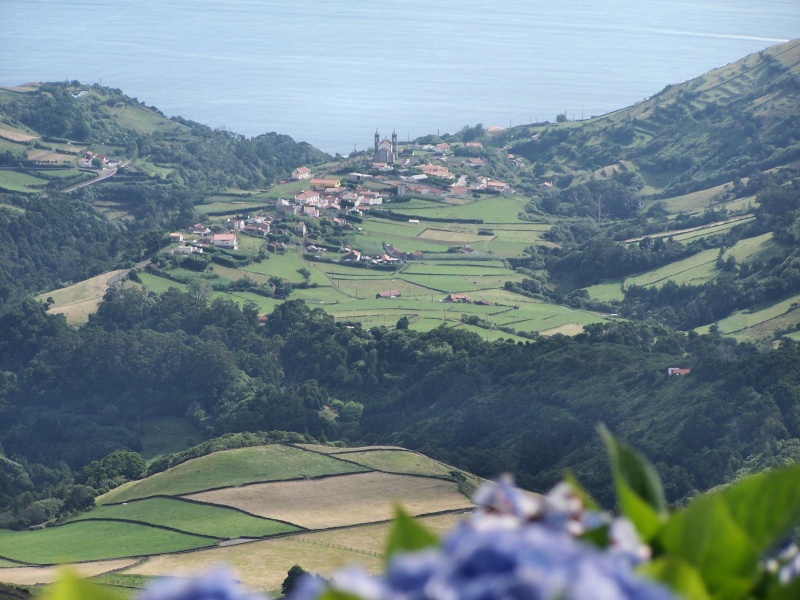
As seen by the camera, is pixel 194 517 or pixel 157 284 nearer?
pixel 194 517

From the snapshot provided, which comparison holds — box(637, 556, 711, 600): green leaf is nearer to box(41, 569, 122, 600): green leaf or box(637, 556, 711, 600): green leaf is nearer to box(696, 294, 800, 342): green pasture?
box(41, 569, 122, 600): green leaf

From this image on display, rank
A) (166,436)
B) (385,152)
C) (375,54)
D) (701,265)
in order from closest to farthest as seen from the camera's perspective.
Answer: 1. (166,436)
2. (701,265)
3. (385,152)
4. (375,54)

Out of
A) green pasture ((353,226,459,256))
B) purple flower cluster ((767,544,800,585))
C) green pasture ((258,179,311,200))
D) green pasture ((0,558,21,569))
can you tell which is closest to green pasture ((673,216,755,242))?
green pasture ((353,226,459,256))

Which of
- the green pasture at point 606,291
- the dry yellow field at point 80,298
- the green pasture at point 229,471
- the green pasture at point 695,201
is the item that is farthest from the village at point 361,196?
the green pasture at point 229,471

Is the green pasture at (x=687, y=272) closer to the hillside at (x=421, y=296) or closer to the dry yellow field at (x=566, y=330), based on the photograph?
the hillside at (x=421, y=296)

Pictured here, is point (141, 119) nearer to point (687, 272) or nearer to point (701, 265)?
point (687, 272)

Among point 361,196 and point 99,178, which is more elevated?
point 99,178

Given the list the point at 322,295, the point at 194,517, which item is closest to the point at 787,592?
the point at 194,517

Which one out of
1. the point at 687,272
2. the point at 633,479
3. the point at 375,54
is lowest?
the point at 687,272
